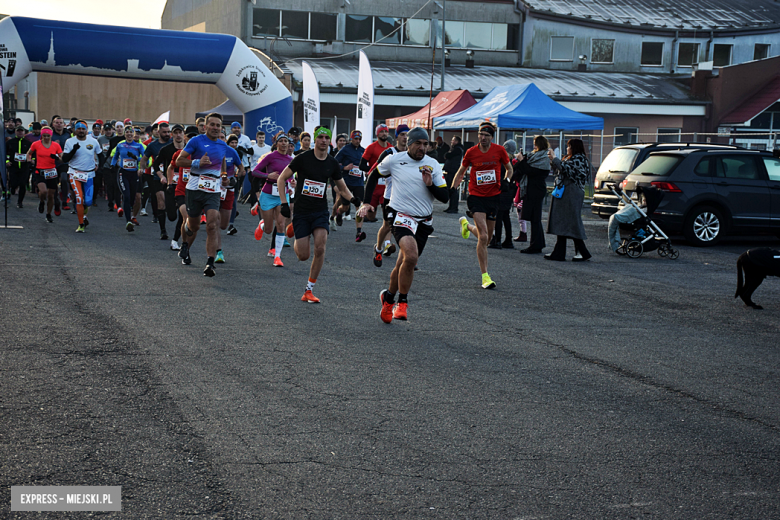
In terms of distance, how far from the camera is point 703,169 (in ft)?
49.3

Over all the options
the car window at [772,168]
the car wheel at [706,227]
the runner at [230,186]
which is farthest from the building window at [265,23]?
the runner at [230,186]

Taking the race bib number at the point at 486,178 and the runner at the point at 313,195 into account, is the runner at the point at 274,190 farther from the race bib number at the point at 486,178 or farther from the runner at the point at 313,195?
the race bib number at the point at 486,178

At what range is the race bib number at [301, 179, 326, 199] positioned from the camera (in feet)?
29.7

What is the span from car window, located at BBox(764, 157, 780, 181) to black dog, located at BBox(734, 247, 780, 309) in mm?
6962

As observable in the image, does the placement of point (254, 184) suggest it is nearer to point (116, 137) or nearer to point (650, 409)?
point (116, 137)

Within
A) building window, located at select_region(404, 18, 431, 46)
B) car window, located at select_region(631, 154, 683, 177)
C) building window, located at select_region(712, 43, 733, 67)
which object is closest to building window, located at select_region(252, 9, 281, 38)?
building window, located at select_region(404, 18, 431, 46)

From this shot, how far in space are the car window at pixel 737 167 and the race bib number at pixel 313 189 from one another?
896 centimetres

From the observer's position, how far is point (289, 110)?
24.0m

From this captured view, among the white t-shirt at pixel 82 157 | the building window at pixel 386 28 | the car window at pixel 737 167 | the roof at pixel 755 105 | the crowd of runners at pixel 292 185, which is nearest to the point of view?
the crowd of runners at pixel 292 185

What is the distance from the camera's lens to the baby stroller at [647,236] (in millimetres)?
13383

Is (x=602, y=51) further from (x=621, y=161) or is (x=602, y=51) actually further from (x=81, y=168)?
(x=81, y=168)

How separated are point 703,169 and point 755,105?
29.2 m

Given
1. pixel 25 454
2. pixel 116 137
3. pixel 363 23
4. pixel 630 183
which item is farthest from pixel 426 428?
pixel 363 23

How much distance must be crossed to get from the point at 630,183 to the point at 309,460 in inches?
478
